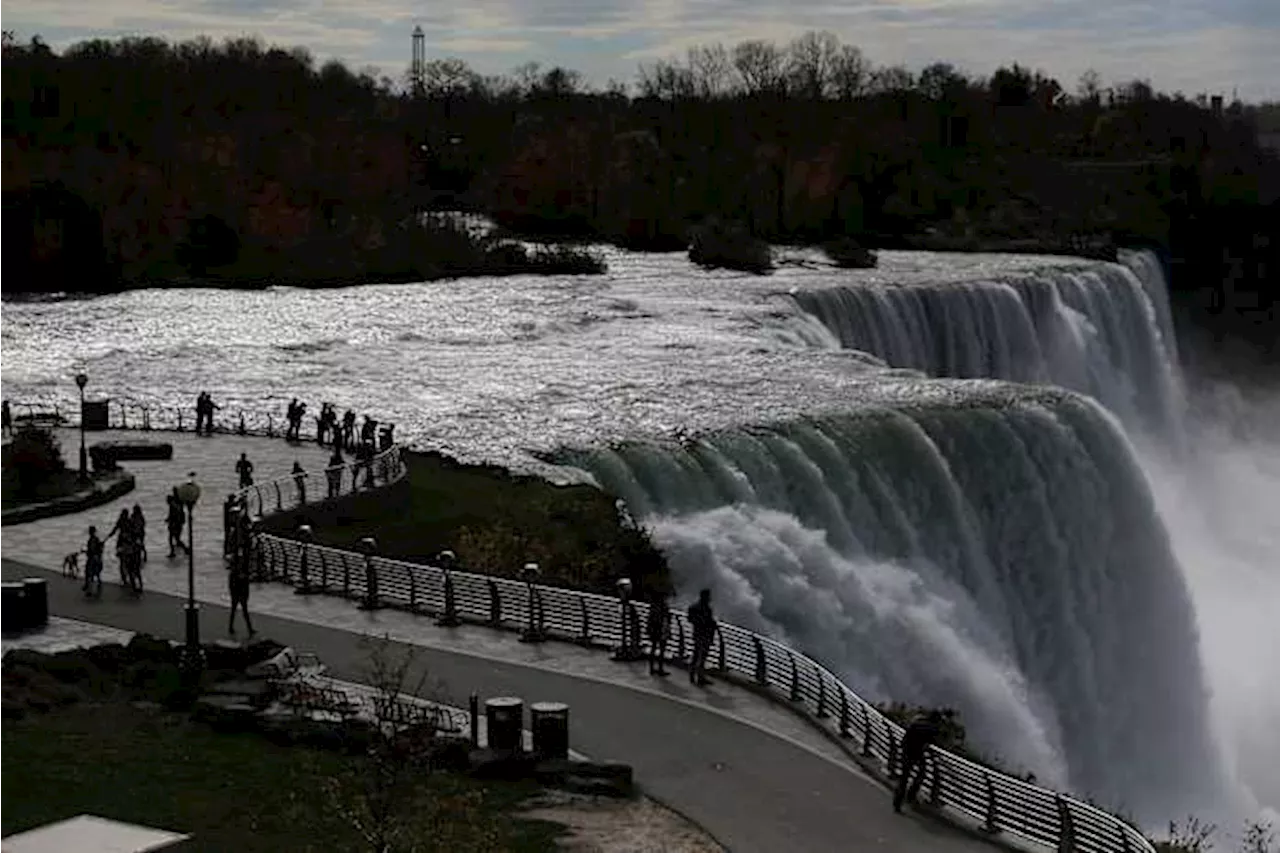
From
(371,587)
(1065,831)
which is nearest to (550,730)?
(1065,831)

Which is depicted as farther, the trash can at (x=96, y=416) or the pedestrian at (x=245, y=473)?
the trash can at (x=96, y=416)

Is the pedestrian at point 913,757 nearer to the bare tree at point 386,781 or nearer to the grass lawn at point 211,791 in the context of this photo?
the grass lawn at point 211,791

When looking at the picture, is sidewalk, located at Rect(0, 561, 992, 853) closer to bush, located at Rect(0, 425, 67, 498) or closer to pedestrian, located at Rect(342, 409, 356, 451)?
bush, located at Rect(0, 425, 67, 498)

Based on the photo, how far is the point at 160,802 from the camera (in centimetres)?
1636

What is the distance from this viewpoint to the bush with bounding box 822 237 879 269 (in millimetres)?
76750

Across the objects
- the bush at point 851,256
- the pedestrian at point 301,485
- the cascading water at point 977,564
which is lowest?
the cascading water at point 977,564

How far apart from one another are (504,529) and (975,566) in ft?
27.9

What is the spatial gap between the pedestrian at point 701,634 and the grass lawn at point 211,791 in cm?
400

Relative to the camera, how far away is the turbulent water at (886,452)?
1148 inches

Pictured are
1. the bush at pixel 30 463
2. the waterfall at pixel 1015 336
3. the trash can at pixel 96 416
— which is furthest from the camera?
the waterfall at pixel 1015 336

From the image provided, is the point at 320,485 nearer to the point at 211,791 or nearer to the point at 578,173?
the point at 211,791

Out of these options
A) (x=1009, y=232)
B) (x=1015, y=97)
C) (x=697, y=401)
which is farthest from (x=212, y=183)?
(x=1015, y=97)

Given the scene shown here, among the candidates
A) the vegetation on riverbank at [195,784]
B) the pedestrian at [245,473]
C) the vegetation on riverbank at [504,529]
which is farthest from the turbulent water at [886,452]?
the vegetation on riverbank at [195,784]

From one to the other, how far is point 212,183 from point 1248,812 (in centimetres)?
7195
